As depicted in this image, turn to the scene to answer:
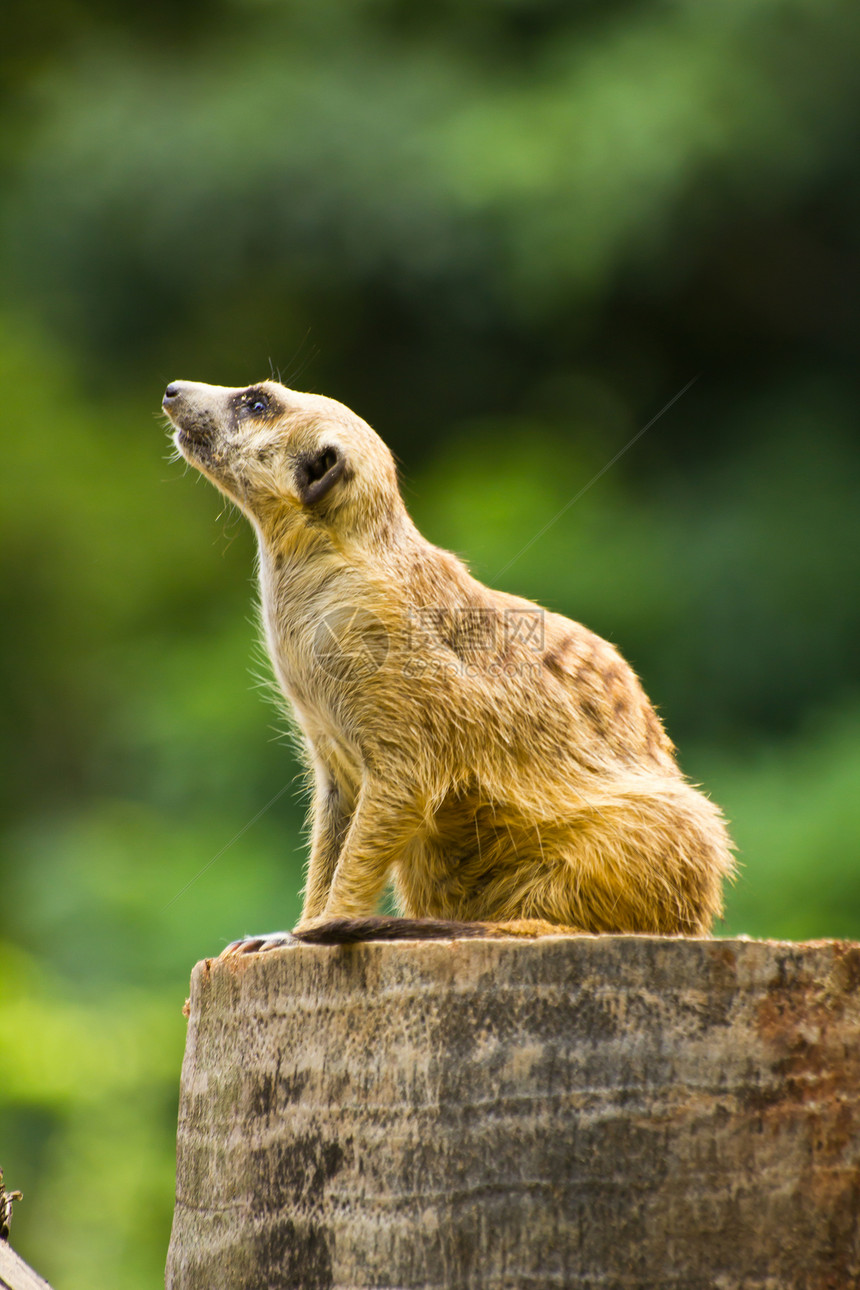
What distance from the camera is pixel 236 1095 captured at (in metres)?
2.52

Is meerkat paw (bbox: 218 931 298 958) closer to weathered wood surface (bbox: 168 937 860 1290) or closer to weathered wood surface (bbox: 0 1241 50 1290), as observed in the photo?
weathered wood surface (bbox: 168 937 860 1290)

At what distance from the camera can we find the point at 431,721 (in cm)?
311

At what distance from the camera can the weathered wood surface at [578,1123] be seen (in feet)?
7.08

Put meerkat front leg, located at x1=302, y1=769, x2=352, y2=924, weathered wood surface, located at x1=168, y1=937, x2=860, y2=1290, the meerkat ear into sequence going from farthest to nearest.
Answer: meerkat front leg, located at x1=302, y1=769, x2=352, y2=924 → the meerkat ear → weathered wood surface, located at x1=168, y1=937, x2=860, y2=1290

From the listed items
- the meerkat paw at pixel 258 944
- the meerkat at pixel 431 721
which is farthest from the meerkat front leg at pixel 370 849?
the meerkat paw at pixel 258 944

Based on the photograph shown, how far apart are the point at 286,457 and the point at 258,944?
1.30 meters

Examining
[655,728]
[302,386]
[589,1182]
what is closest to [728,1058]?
[589,1182]

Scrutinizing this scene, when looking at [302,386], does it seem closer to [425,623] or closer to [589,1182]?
[425,623]

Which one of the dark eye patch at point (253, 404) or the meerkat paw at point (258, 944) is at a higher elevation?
the dark eye patch at point (253, 404)

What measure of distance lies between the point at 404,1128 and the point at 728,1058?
0.59 metres

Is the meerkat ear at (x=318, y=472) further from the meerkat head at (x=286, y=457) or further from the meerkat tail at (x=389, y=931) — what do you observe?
the meerkat tail at (x=389, y=931)

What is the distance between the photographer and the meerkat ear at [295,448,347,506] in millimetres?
3303

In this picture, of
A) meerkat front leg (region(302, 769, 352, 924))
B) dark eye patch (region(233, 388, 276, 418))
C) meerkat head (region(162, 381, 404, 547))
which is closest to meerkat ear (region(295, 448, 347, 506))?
meerkat head (region(162, 381, 404, 547))

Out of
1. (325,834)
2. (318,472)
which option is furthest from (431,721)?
(318,472)
